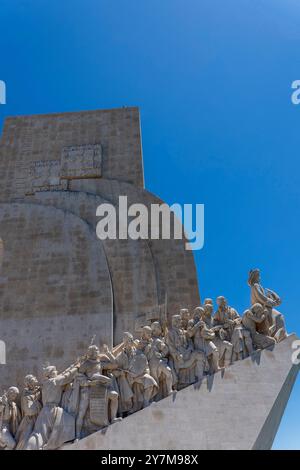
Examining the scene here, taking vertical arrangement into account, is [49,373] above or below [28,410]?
above

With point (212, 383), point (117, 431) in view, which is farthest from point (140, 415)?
point (212, 383)

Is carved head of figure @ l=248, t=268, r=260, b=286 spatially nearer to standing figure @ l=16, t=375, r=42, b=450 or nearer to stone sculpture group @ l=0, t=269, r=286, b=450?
stone sculpture group @ l=0, t=269, r=286, b=450

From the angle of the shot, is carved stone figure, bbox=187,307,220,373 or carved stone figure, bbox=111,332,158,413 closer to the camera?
carved stone figure, bbox=111,332,158,413

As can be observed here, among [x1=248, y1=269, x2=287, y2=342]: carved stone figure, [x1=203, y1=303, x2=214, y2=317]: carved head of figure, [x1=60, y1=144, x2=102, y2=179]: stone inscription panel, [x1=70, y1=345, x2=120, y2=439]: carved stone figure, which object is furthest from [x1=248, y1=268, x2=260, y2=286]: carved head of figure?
[x1=60, y1=144, x2=102, y2=179]: stone inscription panel

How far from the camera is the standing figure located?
23.2 feet

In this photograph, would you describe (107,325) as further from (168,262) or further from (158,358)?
(158,358)

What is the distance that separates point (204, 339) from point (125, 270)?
12.0 ft

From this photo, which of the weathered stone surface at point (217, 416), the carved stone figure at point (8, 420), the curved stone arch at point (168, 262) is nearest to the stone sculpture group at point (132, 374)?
the carved stone figure at point (8, 420)

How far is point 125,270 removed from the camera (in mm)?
10750

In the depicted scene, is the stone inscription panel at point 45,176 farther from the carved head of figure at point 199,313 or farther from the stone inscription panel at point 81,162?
Answer: the carved head of figure at point 199,313

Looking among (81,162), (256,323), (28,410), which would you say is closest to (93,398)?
(28,410)

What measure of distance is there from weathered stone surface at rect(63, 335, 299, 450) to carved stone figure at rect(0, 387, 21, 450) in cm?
122
